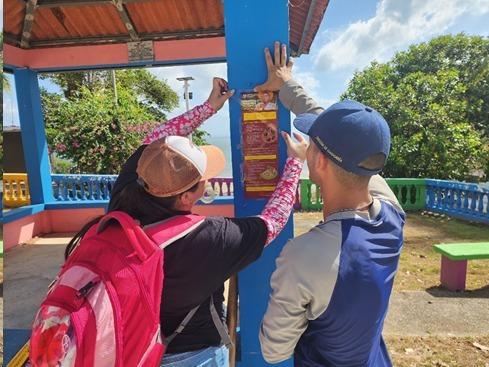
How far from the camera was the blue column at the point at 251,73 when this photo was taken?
2.02 m

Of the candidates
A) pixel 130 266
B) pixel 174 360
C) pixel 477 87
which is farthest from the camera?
pixel 477 87

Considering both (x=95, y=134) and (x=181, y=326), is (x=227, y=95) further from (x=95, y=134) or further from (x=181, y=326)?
(x=95, y=134)

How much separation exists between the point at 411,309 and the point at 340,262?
350 centimetres

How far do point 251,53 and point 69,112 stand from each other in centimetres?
887

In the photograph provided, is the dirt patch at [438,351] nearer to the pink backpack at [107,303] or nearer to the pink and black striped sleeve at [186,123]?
the pink and black striped sleeve at [186,123]

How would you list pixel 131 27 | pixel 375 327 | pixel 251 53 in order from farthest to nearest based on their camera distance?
1. pixel 131 27
2. pixel 251 53
3. pixel 375 327

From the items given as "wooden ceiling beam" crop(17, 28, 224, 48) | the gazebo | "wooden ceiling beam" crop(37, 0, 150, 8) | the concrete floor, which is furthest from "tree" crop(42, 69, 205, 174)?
"wooden ceiling beam" crop(37, 0, 150, 8)

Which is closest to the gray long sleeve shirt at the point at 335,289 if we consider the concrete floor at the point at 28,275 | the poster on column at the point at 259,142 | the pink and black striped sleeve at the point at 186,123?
the poster on column at the point at 259,142

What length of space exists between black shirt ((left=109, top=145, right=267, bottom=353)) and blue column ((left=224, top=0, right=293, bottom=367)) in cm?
70

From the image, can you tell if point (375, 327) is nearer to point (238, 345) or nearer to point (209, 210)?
point (238, 345)

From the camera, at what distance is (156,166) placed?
4.35 feet

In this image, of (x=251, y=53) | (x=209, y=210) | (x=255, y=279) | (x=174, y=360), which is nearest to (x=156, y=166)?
(x=174, y=360)

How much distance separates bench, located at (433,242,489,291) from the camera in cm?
458

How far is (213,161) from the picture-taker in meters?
1.52
